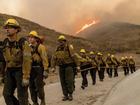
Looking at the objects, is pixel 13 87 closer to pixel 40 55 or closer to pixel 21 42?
pixel 21 42

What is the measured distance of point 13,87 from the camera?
11680mm

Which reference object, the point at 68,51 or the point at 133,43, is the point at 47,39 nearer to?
the point at 133,43

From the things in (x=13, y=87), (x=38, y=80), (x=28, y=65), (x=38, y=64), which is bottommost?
(x=13, y=87)

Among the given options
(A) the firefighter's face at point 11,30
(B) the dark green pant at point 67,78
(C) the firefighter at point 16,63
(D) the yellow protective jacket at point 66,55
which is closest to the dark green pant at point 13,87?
(C) the firefighter at point 16,63

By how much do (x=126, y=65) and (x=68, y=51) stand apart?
28.3m

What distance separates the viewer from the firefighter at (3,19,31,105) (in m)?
11.3

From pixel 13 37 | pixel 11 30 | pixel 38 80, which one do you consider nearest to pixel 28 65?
pixel 13 37

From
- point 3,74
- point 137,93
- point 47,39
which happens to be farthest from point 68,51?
point 47,39

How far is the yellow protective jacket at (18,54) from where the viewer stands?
11336 millimetres

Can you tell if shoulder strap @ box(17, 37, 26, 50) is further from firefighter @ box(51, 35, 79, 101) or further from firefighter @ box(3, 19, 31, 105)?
firefighter @ box(51, 35, 79, 101)

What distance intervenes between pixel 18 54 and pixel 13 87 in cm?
75

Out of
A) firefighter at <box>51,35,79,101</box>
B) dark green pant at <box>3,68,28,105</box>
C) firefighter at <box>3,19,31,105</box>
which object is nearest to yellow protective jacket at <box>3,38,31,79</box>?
firefighter at <box>3,19,31,105</box>

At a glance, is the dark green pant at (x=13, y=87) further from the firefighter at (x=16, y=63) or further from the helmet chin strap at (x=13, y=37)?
the helmet chin strap at (x=13, y=37)

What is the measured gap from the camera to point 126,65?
45.6 metres
